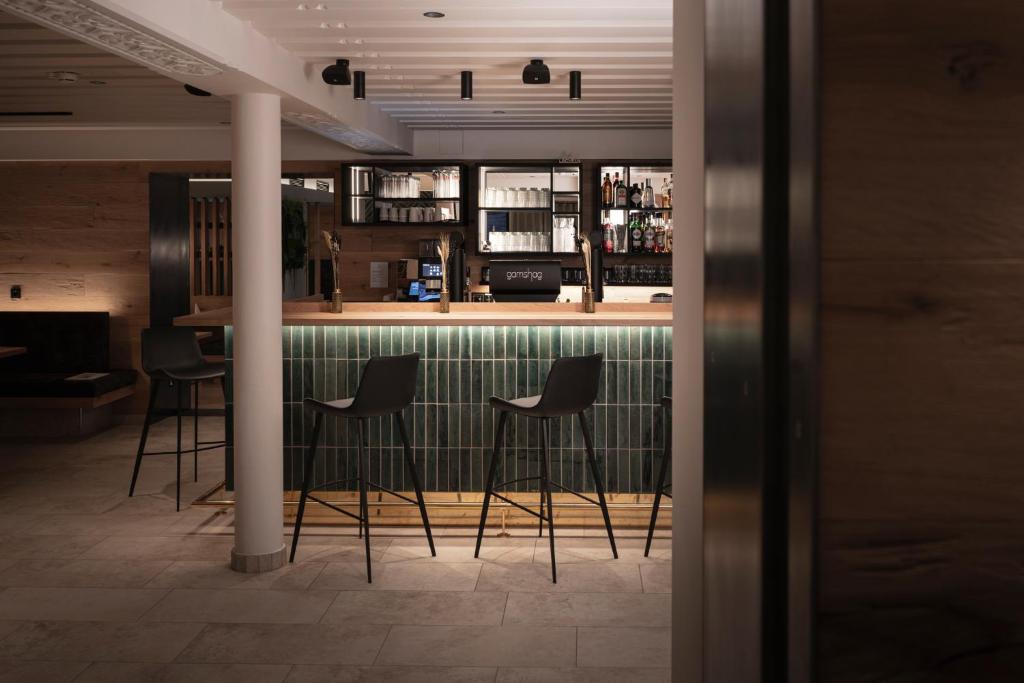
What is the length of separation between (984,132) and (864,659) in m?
0.46

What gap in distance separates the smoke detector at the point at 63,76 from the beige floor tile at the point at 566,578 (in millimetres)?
4312

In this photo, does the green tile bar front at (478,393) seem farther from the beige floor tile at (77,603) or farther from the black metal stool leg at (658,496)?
the beige floor tile at (77,603)

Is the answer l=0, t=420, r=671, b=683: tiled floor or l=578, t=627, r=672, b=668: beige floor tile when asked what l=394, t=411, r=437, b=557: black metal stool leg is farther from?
l=578, t=627, r=672, b=668: beige floor tile

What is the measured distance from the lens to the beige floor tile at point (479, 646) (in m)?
3.83

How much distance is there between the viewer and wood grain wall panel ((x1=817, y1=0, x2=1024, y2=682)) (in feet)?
2.67

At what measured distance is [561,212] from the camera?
935 cm

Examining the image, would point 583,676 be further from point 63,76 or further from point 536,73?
point 63,76

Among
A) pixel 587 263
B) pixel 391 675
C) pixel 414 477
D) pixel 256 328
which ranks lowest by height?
pixel 391 675

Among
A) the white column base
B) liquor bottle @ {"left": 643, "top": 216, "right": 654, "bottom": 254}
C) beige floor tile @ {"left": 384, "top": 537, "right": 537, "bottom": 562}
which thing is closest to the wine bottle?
liquor bottle @ {"left": 643, "top": 216, "right": 654, "bottom": 254}

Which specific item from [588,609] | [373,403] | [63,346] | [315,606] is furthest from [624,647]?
[63,346]

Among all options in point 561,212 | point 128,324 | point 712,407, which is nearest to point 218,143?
Answer: point 128,324

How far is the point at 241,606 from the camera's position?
446cm

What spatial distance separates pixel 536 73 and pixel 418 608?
3160 mm

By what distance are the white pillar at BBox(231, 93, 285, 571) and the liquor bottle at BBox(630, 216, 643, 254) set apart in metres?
4.89
